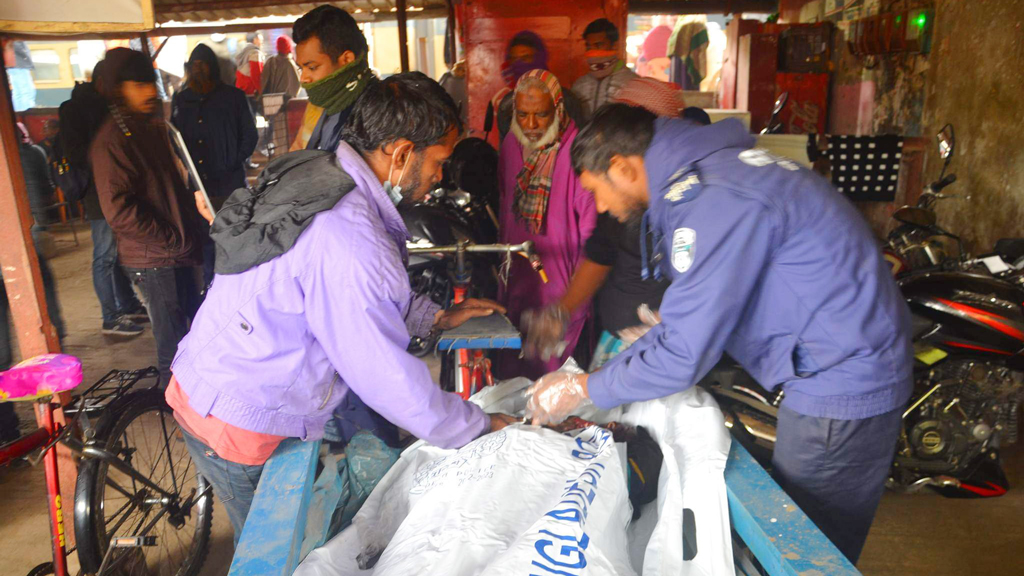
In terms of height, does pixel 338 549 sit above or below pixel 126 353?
above

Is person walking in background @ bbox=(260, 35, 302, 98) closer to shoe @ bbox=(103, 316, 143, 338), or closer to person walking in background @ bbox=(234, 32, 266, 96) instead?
person walking in background @ bbox=(234, 32, 266, 96)

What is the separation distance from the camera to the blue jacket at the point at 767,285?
142 cm

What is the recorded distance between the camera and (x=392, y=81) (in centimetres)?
159

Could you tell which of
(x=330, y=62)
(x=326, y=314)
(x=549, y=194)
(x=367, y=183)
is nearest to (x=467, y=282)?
(x=549, y=194)

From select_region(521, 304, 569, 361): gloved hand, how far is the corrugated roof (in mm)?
5606

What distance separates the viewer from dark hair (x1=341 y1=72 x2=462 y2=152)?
153cm

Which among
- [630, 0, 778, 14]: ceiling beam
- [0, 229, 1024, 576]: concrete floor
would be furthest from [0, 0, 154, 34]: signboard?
[630, 0, 778, 14]: ceiling beam

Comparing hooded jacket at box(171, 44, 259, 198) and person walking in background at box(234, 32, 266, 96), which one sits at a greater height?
person walking in background at box(234, 32, 266, 96)

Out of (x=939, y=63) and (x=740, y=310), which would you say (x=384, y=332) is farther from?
(x=939, y=63)

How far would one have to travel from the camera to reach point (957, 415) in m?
2.90

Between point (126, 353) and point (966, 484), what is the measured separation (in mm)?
5240

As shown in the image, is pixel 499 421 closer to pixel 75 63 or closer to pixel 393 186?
pixel 393 186

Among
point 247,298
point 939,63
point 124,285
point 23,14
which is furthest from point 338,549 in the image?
point 939,63

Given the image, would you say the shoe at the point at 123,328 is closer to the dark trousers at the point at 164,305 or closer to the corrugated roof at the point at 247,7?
the dark trousers at the point at 164,305
